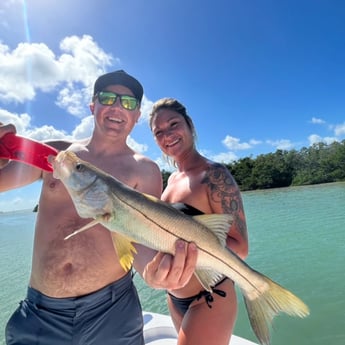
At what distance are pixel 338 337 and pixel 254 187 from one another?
62.8 metres

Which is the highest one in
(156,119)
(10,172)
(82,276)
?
(156,119)

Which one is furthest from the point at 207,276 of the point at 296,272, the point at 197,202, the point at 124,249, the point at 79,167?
the point at 296,272

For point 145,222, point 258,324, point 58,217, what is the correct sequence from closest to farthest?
point 145,222
point 258,324
point 58,217

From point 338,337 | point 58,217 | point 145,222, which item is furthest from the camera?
point 338,337

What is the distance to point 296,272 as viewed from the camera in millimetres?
10273

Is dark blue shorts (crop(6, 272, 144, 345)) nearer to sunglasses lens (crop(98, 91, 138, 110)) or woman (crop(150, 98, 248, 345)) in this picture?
woman (crop(150, 98, 248, 345))

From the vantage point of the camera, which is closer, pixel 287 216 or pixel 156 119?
pixel 156 119

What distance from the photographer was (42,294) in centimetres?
235

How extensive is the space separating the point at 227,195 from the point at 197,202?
0.29m

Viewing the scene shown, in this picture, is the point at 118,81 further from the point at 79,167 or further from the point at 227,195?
the point at 227,195

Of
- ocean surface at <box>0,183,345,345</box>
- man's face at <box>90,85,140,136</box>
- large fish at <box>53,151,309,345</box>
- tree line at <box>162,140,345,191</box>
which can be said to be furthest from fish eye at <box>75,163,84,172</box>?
tree line at <box>162,140,345,191</box>

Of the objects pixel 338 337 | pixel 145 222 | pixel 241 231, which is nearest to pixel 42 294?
pixel 145 222

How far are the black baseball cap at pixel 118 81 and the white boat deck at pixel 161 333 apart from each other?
312cm

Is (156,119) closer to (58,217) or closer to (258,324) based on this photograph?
(58,217)
